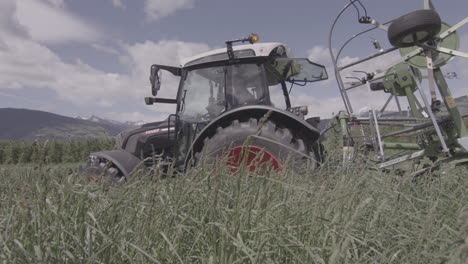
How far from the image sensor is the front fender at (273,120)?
2.92 metres

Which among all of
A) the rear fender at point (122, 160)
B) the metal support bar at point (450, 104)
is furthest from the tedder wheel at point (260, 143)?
the metal support bar at point (450, 104)

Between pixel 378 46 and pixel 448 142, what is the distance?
1.39 metres

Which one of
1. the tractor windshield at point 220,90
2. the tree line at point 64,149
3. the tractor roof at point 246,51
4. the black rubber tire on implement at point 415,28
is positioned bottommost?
the tree line at point 64,149

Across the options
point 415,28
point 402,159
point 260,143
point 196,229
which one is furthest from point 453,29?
point 196,229

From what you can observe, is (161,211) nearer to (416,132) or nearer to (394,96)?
(416,132)

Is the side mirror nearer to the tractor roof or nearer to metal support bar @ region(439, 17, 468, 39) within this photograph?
the tractor roof

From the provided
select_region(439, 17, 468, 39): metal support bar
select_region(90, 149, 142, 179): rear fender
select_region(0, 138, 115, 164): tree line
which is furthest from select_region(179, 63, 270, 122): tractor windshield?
select_region(0, 138, 115, 164): tree line

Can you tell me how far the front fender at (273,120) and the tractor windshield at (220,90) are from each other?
1.13 feet

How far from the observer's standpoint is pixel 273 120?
3.01 metres

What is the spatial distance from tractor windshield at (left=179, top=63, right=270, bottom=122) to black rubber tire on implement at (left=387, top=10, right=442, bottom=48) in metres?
1.47

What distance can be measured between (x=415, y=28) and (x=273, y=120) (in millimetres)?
1517

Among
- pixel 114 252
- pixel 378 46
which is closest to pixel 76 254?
pixel 114 252

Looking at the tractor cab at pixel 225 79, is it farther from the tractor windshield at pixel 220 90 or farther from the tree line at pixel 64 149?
the tree line at pixel 64 149

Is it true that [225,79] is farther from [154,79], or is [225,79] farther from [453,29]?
[453,29]
